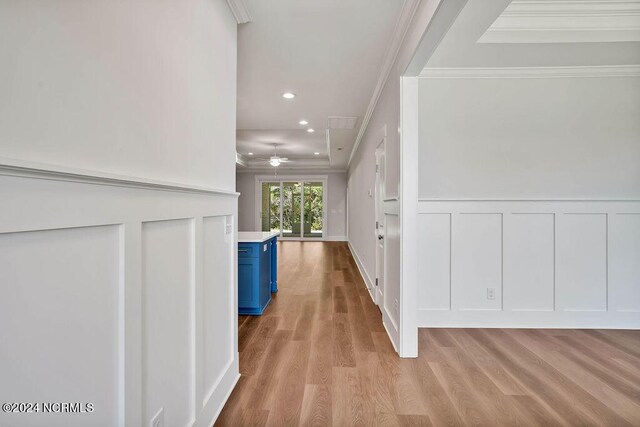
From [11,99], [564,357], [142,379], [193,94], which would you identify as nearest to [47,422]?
[142,379]

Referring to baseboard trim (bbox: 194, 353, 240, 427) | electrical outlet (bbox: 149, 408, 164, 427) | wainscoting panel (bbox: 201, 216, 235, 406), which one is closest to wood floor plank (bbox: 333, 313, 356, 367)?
baseboard trim (bbox: 194, 353, 240, 427)

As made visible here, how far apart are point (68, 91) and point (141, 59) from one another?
352 mm

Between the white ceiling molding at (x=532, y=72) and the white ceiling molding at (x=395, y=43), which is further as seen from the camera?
the white ceiling molding at (x=532, y=72)

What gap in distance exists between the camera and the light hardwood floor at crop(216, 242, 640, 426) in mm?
1637

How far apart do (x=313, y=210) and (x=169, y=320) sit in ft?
30.0

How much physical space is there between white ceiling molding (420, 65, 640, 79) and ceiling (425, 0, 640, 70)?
88 mm

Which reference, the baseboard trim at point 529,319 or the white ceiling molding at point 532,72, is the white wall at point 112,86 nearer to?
the white ceiling molding at point 532,72

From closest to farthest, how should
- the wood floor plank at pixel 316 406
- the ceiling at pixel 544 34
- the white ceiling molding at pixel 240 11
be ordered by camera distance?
the wood floor plank at pixel 316 406, the white ceiling molding at pixel 240 11, the ceiling at pixel 544 34


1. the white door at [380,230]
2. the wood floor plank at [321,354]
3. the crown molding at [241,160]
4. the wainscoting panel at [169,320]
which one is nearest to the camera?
the wainscoting panel at [169,320]

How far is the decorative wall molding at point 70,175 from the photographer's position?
0.56m

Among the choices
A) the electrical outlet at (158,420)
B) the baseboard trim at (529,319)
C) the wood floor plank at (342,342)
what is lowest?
the wood floor plank at (342,342)

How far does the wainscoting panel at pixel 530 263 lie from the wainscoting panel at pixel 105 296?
2.19 m

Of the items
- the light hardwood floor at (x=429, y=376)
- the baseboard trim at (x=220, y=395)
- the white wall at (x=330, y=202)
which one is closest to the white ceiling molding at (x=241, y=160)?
the white wall at (x=330, y=202)

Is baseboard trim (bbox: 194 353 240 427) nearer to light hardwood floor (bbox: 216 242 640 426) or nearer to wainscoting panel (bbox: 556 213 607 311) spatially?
light hardwood floor (bbox: 216 242 640 426)
